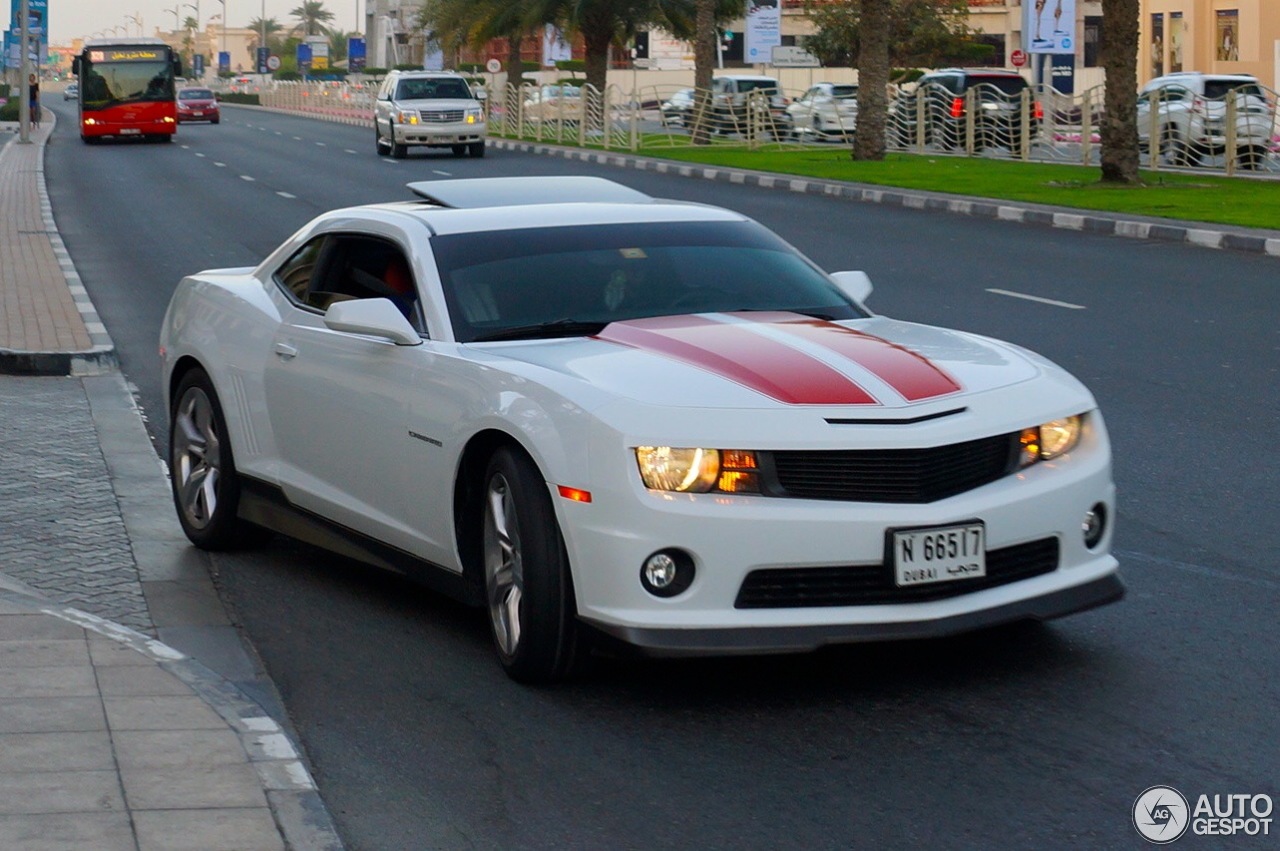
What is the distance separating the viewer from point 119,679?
527 centimetres

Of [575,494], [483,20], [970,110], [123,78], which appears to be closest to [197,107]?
[483,20]

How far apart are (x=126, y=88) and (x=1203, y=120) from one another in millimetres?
32078

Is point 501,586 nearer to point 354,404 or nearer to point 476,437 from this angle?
point 476,437

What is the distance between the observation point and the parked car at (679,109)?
50.5 metres

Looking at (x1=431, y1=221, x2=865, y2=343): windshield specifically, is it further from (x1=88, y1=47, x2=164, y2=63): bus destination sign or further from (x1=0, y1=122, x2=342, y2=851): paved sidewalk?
(x1=88, y1=47, x2=164, y2=63): bus destination sign

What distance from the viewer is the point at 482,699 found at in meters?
5.34

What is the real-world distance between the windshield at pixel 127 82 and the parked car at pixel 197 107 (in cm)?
2247

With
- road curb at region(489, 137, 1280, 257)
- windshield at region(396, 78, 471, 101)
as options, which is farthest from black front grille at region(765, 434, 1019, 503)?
windshield at region(396, 78, 471, 101)

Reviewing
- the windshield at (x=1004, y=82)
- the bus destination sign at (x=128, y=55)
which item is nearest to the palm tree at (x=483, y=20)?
the bus destination sign at (x=128, y=55)

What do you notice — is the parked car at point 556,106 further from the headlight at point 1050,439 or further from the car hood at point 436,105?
the headlight at point 1050,439

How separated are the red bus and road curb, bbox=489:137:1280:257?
18.5 m

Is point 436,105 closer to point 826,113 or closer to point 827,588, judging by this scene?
point 826,113

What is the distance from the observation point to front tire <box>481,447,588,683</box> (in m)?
5.18

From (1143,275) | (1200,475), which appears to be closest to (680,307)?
(1200,475)
